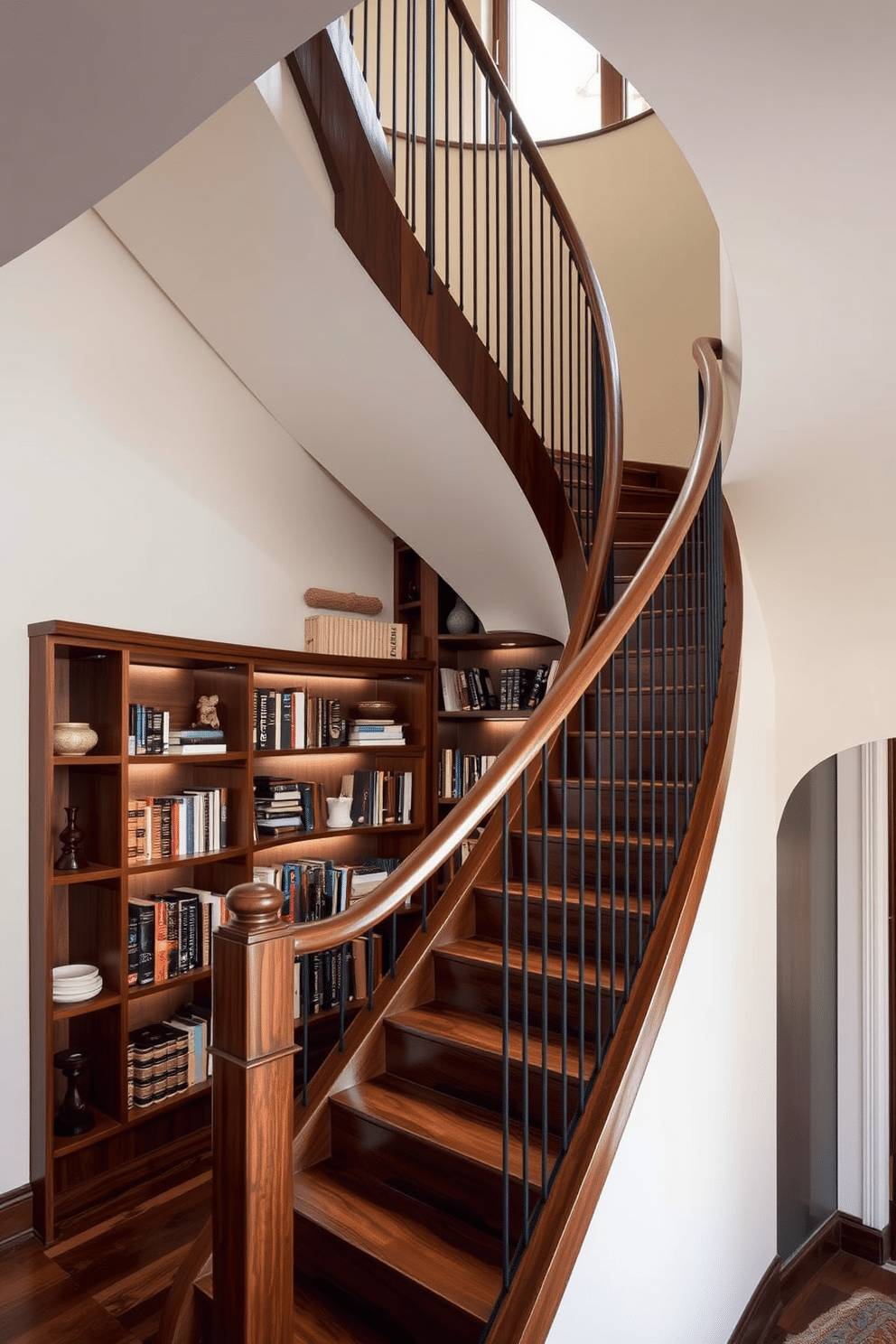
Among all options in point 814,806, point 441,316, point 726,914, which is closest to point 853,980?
point 814,806

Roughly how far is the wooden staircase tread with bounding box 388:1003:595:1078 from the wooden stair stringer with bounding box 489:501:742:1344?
14cm

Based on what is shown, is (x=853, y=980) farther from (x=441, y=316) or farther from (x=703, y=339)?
(x=441, y=316)

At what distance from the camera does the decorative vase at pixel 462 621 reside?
14.7ft

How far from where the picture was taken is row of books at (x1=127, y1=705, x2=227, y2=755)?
3.10 meters

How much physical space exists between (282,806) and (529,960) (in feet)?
5.26

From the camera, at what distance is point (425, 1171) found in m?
2.07

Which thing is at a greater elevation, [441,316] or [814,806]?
[441,316]

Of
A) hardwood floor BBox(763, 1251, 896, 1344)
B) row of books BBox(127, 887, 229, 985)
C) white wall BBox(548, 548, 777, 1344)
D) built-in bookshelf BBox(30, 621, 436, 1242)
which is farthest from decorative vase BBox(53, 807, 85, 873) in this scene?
hardwood floor BBox(763, 1251, 896, 1344)

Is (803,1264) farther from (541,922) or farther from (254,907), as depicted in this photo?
(254,907)

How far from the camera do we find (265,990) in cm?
128

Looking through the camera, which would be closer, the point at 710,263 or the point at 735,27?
the point at 735,27

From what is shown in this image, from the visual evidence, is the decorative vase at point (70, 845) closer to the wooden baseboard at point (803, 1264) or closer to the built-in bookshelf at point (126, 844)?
the built-in bookshelf at point (126, 844)

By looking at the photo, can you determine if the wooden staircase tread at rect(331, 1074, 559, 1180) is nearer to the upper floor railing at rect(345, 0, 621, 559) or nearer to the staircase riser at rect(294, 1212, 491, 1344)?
the staircase riser at rect(294, 1212, 491, 1344)

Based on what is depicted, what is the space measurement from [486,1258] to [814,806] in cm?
225
